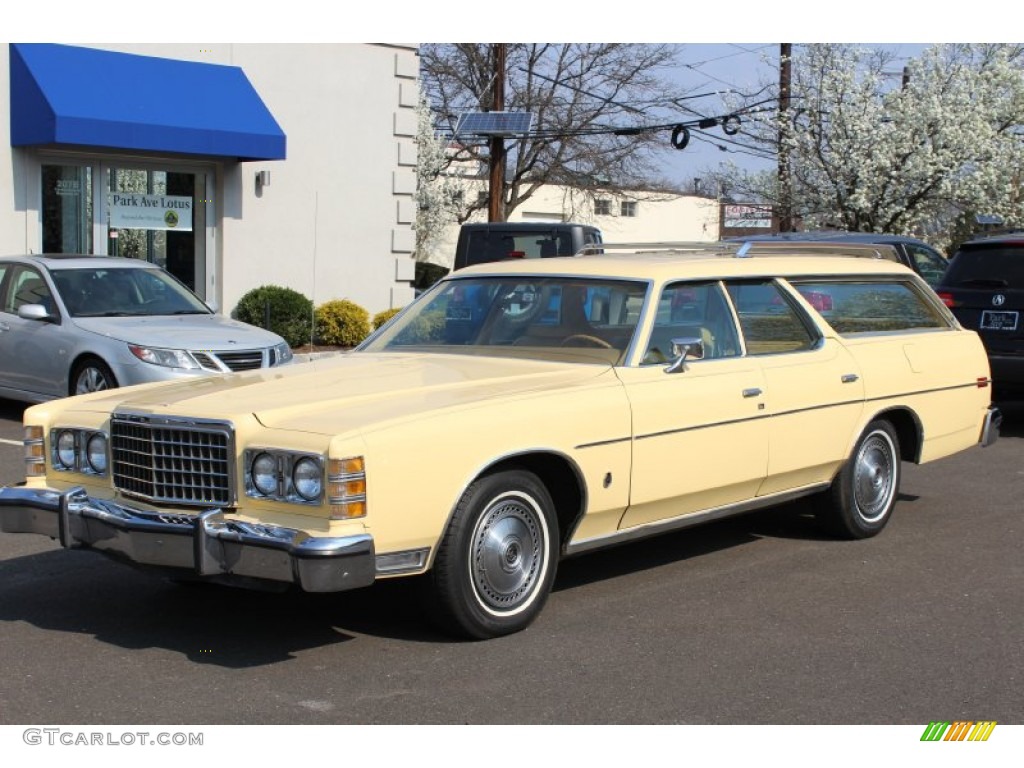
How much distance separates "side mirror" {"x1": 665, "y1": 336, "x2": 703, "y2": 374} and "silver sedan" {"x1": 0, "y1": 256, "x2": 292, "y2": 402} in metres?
5.80

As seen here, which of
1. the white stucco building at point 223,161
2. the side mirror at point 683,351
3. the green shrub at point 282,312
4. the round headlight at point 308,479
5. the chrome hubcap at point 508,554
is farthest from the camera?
the green shrub at point 282,312

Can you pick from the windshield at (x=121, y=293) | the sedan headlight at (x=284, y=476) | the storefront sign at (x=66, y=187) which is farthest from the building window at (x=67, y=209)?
the sedan headlight at (x=284, y=476)

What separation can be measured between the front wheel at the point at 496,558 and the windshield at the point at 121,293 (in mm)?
7500

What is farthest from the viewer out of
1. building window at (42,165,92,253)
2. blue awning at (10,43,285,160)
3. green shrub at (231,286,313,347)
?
green shrub at (231,286,313,347)

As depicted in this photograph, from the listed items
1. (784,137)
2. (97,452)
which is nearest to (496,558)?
(97,452)

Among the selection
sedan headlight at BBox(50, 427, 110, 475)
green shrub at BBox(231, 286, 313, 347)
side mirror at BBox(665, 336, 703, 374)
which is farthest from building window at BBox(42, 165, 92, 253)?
side mirror at BBox(665, 336, 703, 374)

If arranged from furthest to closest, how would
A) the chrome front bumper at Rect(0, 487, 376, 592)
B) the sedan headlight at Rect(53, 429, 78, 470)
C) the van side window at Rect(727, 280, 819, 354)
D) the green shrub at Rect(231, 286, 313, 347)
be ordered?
the green shrub at Rect(231, 286, 313, 347), the van side window at Rect(727, 280, 819, 354), the sedan headlight at Rect(53, 429, 78, 470), the chrome front bumper at Rect(0, 487, 376, 592)

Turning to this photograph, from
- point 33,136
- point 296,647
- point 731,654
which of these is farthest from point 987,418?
point 33,136

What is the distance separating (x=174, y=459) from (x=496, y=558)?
1.37m

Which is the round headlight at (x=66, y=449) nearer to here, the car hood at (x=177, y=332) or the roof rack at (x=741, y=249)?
the roof rack at (x=741, y=249)

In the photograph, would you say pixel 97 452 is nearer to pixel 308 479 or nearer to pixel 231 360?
pixel 308 479

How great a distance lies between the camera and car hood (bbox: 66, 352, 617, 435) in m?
5.44

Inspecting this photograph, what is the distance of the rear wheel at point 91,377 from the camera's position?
1160 cm

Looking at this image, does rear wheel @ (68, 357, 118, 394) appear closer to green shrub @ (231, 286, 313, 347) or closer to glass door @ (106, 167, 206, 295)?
glass door @ (106, 167, 206, 295)
